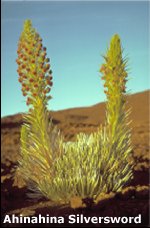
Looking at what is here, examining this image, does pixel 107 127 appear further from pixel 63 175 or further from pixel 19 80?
pixel 19 80

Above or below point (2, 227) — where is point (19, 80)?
above

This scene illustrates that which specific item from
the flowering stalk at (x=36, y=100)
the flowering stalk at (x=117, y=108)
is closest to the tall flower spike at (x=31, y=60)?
the flowering stalk at (x=36, y=100)

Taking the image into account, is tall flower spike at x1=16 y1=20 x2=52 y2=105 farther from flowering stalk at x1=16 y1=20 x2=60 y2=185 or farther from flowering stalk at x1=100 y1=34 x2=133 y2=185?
flowering stalk at x1=100 y1=34 x2=133 y2=185

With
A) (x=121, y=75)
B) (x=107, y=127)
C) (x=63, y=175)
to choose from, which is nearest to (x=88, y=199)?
(x=63, y=175)

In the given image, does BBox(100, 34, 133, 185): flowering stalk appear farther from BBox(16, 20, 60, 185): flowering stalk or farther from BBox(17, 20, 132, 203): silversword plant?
BBox(16, 20, 60, 185): flowering stalk

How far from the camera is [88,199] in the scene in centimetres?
461

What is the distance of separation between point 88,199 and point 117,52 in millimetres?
1570

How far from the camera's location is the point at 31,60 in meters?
4.55

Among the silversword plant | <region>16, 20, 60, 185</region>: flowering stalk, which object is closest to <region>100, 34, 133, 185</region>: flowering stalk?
the silversword plant

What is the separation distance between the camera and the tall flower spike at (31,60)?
4562mm

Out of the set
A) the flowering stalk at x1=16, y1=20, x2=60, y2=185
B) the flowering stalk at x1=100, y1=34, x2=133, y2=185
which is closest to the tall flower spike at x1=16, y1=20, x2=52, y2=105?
the flowering stalk at x1=16, y1=20, x2=60, y2=185

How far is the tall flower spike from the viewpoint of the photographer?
15.0ft

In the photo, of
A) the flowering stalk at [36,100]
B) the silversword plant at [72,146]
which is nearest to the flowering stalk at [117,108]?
the silversword plant at [72,146]

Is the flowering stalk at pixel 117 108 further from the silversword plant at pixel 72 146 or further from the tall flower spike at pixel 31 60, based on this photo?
the tall flower spike at pixel 31 60
